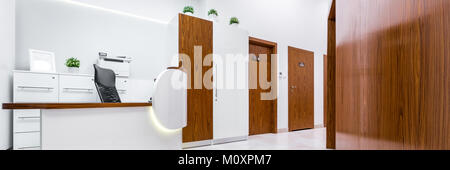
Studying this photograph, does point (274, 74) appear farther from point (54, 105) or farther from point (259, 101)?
point (54, 105)

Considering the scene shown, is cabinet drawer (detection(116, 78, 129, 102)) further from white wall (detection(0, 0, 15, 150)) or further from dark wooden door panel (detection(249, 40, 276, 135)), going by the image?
dark wooden door panel (detection(249, 40, 276, 135))

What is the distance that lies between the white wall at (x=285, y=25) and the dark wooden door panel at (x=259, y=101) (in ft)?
0.72

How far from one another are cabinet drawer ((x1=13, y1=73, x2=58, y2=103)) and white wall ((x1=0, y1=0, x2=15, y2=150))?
0.12m

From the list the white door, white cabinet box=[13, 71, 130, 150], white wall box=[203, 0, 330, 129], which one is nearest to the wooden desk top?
white cabinet box=[13, 71, 130, 150]

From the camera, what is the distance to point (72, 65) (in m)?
2.56

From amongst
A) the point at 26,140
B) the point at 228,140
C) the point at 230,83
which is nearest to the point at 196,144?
the point at 228,140

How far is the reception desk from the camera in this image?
1.11 m

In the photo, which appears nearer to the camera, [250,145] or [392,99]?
[392,99]

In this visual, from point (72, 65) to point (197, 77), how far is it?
1.67 meters

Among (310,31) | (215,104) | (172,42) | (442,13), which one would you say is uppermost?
(310,31)

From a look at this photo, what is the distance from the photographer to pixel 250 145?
10.3 ft
